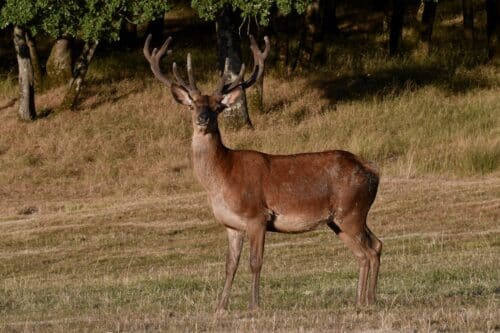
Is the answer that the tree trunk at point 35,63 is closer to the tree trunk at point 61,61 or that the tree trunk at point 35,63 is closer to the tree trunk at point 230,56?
the tree trunk at point 61,61

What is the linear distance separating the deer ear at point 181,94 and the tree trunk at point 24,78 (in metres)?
20.2

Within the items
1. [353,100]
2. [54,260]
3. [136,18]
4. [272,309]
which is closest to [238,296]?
[272,309]

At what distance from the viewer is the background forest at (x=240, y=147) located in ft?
45.2

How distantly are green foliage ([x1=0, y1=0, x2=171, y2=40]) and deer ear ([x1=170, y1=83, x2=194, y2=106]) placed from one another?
51.7 feet

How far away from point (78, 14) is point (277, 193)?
17664mm

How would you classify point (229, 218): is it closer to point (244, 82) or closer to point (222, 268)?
point (244, 82)

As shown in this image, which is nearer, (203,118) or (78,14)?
(203,118)

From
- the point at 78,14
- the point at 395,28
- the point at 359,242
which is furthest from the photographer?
the point at 395,28

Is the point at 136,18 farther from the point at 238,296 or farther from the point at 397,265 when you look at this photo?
the point at 238,296

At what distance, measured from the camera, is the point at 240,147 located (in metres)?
30.7

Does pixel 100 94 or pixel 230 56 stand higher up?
pixel 230 56

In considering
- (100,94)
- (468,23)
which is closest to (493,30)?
(468,23)

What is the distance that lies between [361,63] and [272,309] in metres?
26.1

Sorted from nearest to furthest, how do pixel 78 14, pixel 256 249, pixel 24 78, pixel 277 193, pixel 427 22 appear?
pixel 256 249, pixel 277 193, pixel 78 14, pixel 24 78, pixel 427 22
